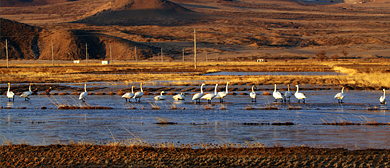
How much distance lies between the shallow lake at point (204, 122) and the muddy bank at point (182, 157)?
52.2 inches

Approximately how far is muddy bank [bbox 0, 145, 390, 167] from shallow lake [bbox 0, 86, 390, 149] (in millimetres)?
1325

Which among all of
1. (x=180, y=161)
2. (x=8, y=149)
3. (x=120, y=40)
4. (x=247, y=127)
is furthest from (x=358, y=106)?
(x=120, y=40)

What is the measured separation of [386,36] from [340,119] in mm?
158231

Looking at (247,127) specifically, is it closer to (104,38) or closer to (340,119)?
(340,119)

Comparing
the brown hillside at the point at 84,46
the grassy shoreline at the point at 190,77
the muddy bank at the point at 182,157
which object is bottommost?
the muddy bank at the point at 182,157

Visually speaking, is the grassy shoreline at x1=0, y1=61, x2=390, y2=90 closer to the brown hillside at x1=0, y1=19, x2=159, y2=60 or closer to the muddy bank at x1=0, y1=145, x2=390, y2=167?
the muddy bank at x1=0, y1=145, x2=390, y2=167

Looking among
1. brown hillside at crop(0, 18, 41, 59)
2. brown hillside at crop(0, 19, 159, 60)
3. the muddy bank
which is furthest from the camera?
brown hillside at crop(0, 19, 159, 60)

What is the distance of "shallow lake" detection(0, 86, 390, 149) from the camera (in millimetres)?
13804

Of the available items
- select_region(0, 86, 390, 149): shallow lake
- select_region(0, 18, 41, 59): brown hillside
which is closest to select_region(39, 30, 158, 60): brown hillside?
select_region(0, 18, 41, 59): brown hillside

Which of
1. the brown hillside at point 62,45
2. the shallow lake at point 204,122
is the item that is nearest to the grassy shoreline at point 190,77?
the shallow lake at point 204,122

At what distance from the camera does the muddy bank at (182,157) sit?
33.7ft

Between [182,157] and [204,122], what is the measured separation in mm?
6574

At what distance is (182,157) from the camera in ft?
35.4

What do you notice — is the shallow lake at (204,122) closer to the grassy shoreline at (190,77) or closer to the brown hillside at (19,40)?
the grassy shoreline at (190,77)
